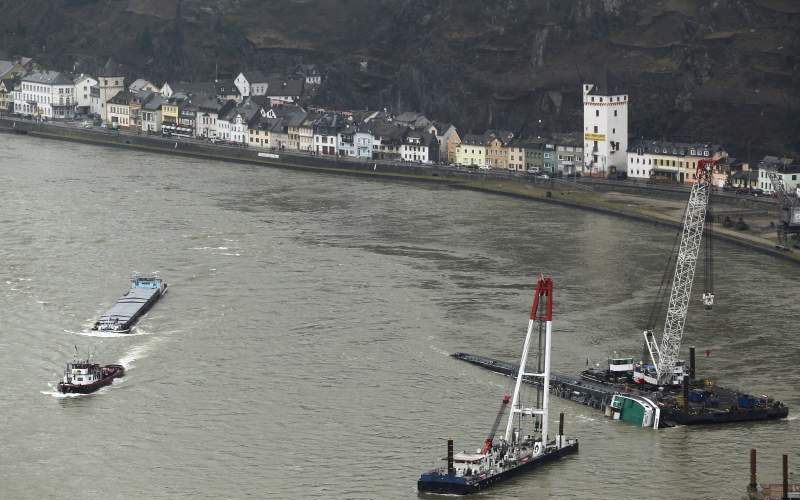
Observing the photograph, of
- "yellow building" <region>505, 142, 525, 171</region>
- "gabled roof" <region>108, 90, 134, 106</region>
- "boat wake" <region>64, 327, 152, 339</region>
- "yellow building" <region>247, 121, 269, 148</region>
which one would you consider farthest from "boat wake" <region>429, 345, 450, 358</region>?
"gabled roof" <region>108, 90, 134, 106</region>

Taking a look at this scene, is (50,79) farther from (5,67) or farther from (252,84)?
(252,84)

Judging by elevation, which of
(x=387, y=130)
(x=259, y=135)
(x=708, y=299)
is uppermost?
(x=387, y=130)

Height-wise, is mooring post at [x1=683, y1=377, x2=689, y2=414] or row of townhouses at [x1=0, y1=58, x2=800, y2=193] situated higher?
row of townhouses at [x1=0, y1=58, x2=800, y2=193]

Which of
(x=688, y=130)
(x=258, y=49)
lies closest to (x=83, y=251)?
(x=688, y=130)

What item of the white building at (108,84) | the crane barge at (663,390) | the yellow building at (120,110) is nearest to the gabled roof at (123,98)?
the yellow building at (120,110)

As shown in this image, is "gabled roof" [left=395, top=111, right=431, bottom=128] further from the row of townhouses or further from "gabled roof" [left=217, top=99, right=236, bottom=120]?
"gabled roof" [left=217, top=99, right=236, bottom=120]

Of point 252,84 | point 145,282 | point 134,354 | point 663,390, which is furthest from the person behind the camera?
point 252,84

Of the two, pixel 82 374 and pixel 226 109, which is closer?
pixel 82 374

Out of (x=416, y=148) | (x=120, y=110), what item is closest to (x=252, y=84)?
(x=120, y=110)
